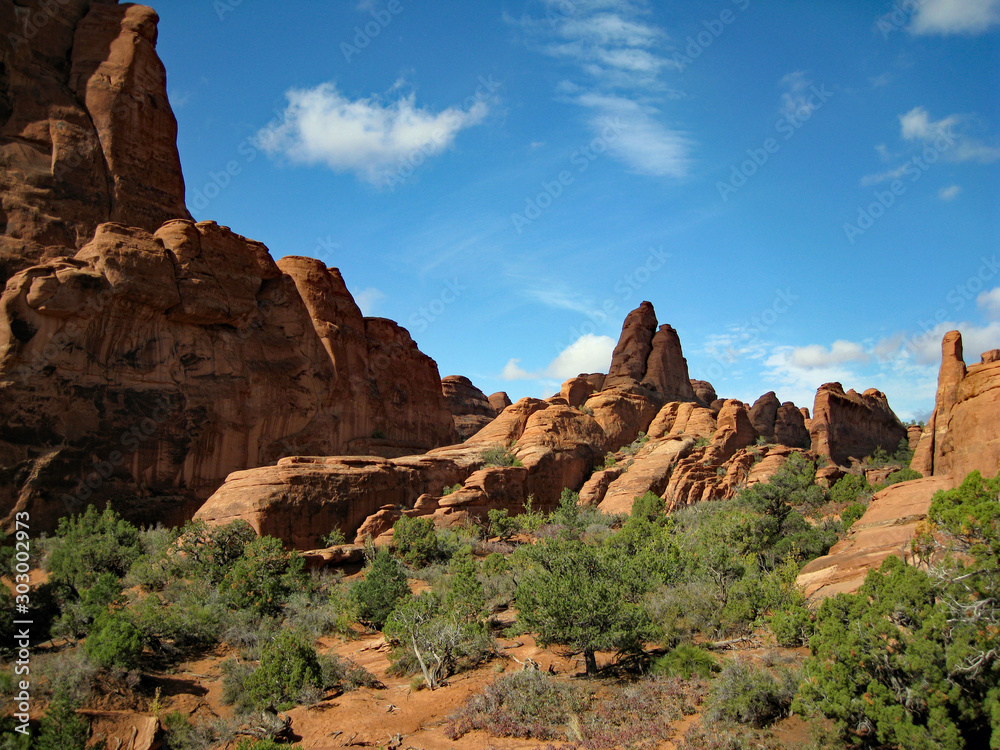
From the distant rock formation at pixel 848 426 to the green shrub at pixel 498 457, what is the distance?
24406 millimetres

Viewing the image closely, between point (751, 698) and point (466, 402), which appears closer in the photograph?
point (751, 698)

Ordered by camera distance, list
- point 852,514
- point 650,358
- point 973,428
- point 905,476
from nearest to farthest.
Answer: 1. point 973,428
2. point 852,514
3. point 905,476
4. point 650,358

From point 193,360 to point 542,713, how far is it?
2529 cm

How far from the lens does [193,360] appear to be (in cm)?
3234

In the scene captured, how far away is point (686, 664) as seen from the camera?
14664mm

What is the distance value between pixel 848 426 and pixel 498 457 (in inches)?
1341

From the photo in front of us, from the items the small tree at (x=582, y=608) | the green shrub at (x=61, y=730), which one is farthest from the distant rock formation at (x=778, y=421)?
→ the green shrub at (x=61, y=730)

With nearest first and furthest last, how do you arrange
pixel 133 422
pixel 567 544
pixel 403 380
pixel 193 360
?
pixel 567 544, pixel 133 422, pixel 193 360, pixel 403 380

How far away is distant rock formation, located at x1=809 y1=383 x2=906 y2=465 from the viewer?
5212 centimetres

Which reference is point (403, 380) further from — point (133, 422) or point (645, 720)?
point (645, 720)

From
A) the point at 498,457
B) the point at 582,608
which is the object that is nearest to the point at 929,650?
the point at 582,608

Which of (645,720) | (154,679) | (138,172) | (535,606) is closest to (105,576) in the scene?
(154,679)

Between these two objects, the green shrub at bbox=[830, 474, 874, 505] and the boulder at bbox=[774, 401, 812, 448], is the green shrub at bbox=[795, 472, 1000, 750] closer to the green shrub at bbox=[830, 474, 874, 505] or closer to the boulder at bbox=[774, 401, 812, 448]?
the green shrub at bbox=[830, 474, 874, 505]

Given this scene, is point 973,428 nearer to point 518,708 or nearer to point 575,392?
point 518,708
